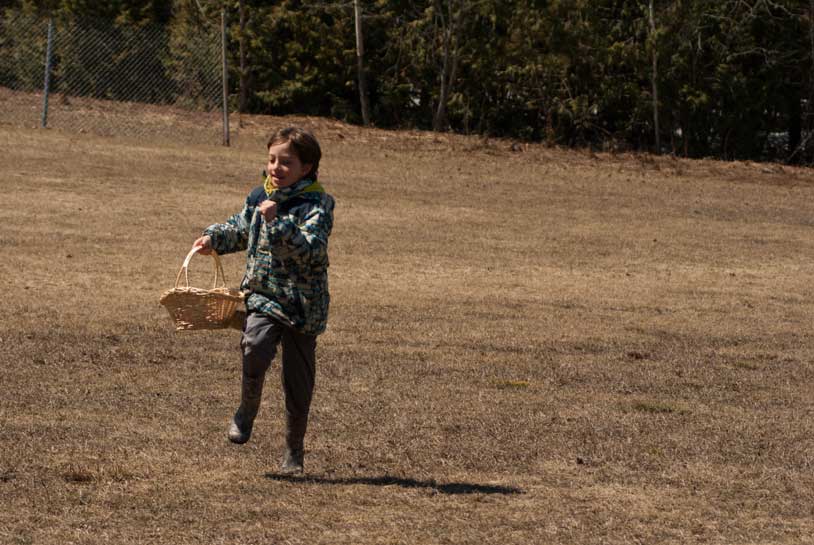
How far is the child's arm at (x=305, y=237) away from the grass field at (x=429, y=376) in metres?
0.89

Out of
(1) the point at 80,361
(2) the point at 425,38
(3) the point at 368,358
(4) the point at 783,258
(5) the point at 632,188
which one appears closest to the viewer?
(1) the point at 80,361

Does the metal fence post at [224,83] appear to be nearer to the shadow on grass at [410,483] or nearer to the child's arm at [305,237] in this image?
the shadow on grass at [410,483]

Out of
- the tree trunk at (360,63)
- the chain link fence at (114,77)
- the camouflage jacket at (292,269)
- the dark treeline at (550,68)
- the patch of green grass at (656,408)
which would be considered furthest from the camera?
the tree trunk at (360,63)

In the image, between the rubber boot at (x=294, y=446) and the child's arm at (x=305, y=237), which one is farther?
the rubber boot at (x=294, y=446)

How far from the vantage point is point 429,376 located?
8.22m

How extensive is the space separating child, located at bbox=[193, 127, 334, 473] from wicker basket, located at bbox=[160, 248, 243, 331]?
0.32 ft

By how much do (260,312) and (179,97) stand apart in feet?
58.8

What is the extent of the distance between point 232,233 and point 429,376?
3.01 metres

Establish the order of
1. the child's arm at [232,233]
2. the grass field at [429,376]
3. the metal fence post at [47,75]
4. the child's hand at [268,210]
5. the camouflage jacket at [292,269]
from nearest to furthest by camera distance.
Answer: the child's hand at [268,210] → the grass field at [429,376] → the camouflage jacket at [292,269] → the child's arm at [232,233] → the metal fence post at [47,75]

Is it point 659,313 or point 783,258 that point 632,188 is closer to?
point 783,258

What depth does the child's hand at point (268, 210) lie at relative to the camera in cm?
498

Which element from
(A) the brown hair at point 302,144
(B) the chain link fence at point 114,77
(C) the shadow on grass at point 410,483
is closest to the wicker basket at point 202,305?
(A) the brown hair at point 302,144

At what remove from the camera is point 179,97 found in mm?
22703

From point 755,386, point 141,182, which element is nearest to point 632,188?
point 141,182
